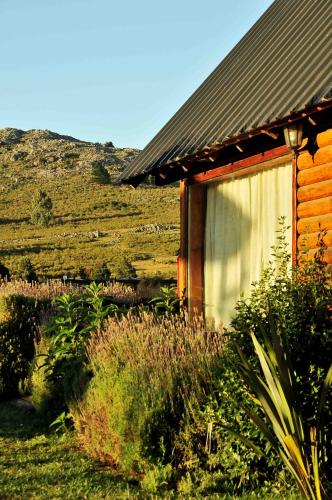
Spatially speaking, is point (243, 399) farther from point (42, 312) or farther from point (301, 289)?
point (42, 312)

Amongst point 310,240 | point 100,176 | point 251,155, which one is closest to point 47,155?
point 100,176

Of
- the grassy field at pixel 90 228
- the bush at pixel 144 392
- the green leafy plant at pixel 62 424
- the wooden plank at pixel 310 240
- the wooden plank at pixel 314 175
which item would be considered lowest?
the green leafy plant at pixel 62 424

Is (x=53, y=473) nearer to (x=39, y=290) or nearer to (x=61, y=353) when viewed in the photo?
(x=61, y=353)

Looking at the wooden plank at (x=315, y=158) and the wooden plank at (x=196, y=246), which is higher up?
the wooden plank at (x=315, y=158)

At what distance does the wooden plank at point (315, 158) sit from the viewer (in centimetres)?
644

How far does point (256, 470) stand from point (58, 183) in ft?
260

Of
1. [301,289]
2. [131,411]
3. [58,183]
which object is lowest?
[131,411]

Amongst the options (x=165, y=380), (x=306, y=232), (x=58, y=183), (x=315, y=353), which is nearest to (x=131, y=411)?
(x=165, y=380)

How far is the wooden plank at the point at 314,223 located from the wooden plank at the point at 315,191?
20 centimetres

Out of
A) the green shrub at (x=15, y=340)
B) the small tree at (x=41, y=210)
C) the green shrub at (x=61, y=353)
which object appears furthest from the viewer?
the small tree at (x=41, y=210)

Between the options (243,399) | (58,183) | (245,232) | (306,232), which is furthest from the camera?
(58,183)

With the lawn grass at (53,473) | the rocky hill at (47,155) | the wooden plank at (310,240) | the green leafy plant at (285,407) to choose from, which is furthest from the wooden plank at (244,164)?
the rocky hill at (47,155)

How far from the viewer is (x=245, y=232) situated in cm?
820

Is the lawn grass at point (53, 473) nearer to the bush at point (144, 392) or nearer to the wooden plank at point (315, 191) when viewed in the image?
the bush at point (144, 392)
